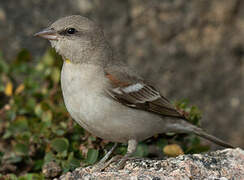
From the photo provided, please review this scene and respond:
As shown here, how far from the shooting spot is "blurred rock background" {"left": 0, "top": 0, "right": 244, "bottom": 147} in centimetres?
725

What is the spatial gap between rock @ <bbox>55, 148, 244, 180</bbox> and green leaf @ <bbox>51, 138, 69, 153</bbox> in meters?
0.80

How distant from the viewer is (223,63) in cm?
777

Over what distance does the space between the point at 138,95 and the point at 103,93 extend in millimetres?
629

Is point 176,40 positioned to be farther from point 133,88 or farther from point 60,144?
point 60,144

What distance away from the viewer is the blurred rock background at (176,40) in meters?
7.25

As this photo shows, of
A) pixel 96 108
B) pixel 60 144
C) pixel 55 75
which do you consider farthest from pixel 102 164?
pixel 55 75

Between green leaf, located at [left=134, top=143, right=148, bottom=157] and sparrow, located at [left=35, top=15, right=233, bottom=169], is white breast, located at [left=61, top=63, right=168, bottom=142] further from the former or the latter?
green leaf, located at [left=134, top=143, right=148, bottom=157]

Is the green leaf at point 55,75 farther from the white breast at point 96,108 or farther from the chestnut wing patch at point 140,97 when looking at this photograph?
the chestnut wing patch at point 140,97

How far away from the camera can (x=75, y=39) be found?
4.71 m

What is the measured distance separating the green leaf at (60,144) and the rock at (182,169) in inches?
31.4

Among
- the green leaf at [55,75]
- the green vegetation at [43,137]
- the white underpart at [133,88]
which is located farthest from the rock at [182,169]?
the green leaf at [55,75]

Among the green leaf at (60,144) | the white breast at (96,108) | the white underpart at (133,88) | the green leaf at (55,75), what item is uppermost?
the green leaf at (55,75)

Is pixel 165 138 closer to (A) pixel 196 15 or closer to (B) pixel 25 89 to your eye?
(B) pixel 25 89

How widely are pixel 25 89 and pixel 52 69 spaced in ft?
1.87
